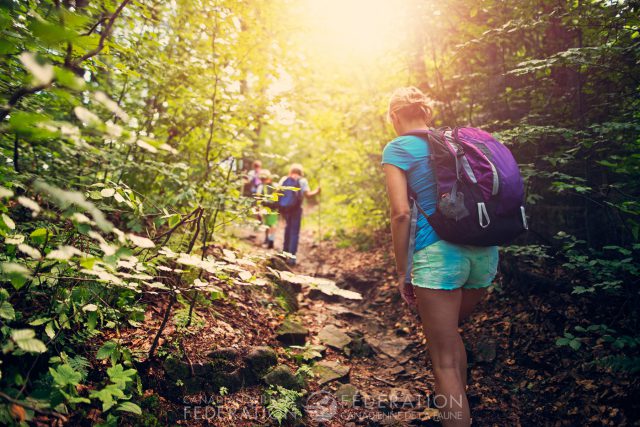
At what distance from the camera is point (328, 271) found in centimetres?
742

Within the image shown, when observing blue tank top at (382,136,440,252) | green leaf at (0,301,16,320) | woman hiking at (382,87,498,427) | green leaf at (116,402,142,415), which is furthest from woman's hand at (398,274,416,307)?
green leaf at (0,301,16,320)

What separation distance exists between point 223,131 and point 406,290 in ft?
11.6

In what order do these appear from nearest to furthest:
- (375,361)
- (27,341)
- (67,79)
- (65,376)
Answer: (67,79) → (27,341) → (65,376) → (375,361)

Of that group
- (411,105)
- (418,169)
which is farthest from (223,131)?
(418,169)

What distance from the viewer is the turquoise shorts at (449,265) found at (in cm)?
226

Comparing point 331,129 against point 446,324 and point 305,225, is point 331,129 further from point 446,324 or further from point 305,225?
point 305,225

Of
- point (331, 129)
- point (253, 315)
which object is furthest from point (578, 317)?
point (331, 129)

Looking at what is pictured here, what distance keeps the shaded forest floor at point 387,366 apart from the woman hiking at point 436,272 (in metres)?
0.99

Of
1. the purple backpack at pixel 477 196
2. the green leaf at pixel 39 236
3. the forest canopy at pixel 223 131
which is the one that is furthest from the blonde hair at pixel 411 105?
the green leaf at pixel 39 236

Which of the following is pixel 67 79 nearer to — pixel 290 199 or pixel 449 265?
pixel 449 265

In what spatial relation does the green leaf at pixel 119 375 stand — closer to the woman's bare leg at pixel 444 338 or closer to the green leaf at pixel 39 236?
the green leaf at pixel 39 236

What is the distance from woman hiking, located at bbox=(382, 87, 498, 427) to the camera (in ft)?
7.41

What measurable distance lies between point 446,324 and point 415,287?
1.02 feet

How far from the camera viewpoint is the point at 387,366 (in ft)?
13.2
